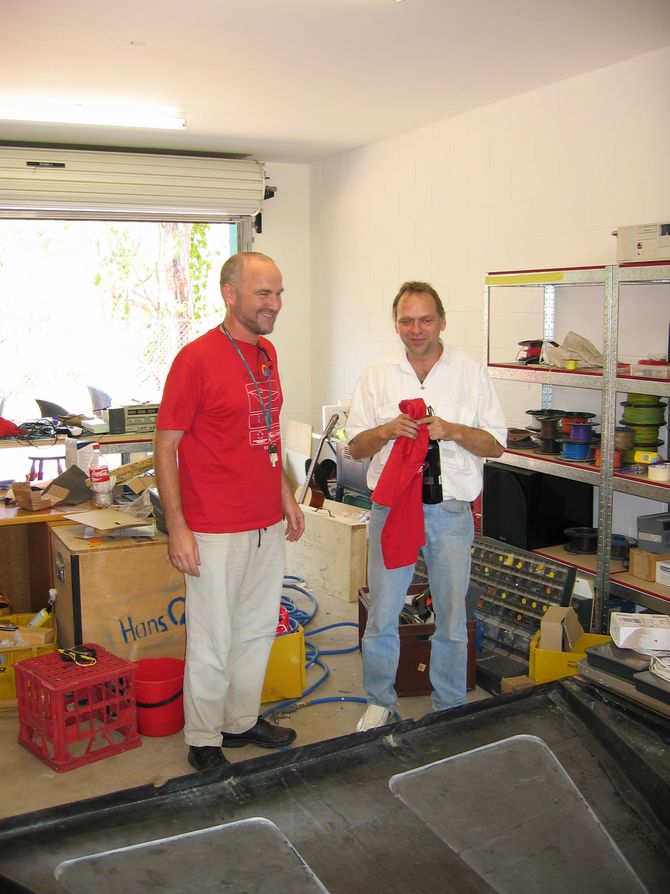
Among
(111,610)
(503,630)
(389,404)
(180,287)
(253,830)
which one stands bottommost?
(503,630)

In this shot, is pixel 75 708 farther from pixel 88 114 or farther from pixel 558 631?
pixel 88 114

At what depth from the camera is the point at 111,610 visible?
370 cm

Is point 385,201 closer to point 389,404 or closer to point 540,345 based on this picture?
Result: point 540,345

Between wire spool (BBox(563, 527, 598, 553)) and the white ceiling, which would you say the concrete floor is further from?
the white ceiling

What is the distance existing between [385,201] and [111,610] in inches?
162

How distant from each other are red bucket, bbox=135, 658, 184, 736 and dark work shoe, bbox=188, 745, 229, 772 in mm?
375

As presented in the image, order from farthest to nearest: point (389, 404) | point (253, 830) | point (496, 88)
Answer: point (496, 88), point (389, 404), point (253, 830)

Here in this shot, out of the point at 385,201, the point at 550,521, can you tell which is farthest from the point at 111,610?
the point at 385,201

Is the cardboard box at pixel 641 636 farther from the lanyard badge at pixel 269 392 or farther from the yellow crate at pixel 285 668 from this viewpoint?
the yellow crate at pixel 285 668

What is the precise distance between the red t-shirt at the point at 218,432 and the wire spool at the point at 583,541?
2.06 metres

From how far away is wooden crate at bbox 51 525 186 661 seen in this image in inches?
143

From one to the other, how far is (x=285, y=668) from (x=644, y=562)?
1717 millimetres

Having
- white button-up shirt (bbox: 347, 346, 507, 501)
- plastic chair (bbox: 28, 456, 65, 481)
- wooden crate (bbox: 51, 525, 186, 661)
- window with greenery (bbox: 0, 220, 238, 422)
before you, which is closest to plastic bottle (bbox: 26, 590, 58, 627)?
wooden crate (bbox: 51, 525, 186, 661)

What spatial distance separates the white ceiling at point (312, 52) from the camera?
363 cm
